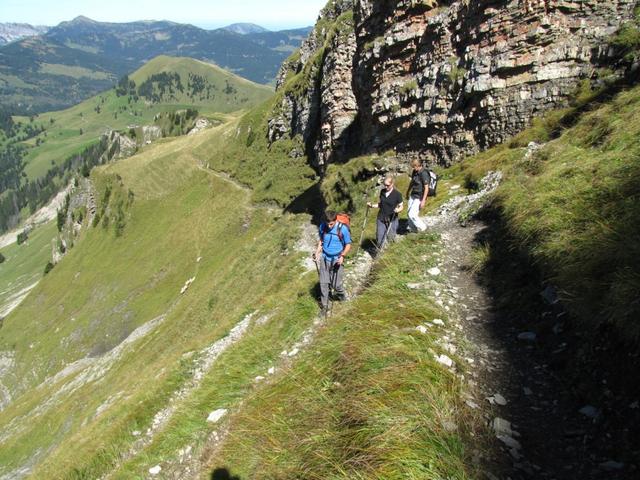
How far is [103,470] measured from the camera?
45.7 feet

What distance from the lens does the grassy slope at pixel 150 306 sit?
16.1 meters

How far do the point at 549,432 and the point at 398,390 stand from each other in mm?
2163

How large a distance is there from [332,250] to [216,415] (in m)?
5.98

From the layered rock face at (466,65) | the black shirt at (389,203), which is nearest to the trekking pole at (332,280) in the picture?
the black shirt at (389,203)

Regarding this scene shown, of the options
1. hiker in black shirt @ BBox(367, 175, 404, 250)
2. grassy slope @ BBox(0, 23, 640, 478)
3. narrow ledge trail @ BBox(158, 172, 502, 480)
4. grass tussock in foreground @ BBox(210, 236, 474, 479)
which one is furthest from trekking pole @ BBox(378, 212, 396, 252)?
grass tussock in foreground @ BBox(210, 236, 474, 479)

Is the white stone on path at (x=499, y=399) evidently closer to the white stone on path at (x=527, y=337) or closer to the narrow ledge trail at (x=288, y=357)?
the narrow ledge trail at (x=288, y=357)

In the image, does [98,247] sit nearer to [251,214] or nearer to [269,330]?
[251,214]

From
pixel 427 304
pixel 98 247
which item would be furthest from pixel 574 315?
pixel 98 247

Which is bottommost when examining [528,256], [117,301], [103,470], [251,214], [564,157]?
[117,301]

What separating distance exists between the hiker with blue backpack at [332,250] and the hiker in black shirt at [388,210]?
122 inches

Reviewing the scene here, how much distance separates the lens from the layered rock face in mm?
23594

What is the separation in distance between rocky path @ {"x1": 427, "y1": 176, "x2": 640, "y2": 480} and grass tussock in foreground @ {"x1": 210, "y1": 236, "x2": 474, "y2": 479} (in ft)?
1.85

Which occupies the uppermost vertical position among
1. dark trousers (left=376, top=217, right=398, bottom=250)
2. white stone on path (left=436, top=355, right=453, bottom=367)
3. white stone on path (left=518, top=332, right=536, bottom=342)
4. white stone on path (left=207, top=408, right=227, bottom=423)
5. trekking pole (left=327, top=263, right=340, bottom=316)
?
white stone on path (left=436, top=355, right=453, bottom=367)

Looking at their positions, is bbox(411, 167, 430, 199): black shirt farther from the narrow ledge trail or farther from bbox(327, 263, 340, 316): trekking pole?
bbox(327, 263, 340, 316): trekking pole
